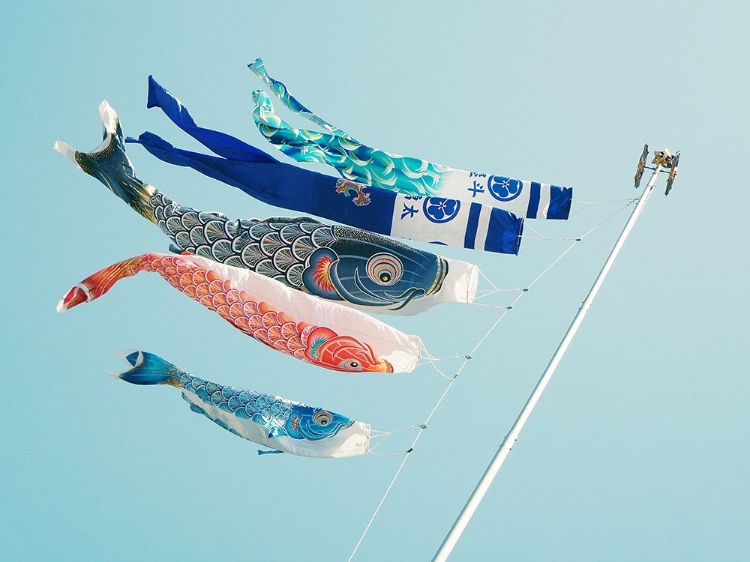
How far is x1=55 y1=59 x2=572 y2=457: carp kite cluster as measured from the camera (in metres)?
14.8

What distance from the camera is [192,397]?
15719 mm

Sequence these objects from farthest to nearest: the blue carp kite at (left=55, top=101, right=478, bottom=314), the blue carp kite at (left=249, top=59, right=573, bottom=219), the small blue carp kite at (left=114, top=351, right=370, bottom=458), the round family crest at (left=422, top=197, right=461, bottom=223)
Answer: the blue carp kite at (left=249, top=59, right=573, bottom=219) → the round family crest at (left=422, top=197, right=461, bottom=223) → the blue carp kite at (left=55, top=101, right=478, bottom=314) → the small blue carp kite at (left=114, top=351, right=370, bottom=458)

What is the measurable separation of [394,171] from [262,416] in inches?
191

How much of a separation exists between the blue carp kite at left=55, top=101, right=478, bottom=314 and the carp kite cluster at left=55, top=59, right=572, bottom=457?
2 cm

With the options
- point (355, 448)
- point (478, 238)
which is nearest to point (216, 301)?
point (355, 448)

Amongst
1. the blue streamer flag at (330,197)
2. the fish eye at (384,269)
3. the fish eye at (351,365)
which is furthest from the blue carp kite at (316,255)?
the fish eye at (351,365)

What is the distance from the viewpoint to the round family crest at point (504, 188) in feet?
56.8

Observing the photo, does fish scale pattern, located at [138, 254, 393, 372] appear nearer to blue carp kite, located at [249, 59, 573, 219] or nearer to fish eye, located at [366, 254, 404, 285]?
fish eye, located at [366, 254, 404, 285]

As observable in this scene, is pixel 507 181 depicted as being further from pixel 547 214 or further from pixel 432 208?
pixel 432 208

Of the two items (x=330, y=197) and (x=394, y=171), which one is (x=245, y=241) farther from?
(x=394, y=171)

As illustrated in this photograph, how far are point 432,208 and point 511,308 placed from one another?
1892 millimetres

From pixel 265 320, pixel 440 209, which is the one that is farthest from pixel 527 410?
pixel 265 320

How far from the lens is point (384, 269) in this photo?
50.8ft

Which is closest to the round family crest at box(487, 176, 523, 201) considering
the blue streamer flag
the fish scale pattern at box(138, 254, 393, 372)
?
the blue streamer flag
